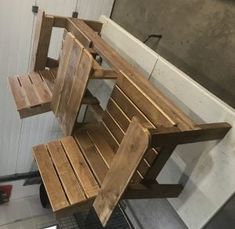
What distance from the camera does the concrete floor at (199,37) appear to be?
128 cm

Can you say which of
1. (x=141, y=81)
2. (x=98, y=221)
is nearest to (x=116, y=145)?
(x=141, y=81)

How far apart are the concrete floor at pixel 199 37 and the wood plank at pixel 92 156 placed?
1.94 feet

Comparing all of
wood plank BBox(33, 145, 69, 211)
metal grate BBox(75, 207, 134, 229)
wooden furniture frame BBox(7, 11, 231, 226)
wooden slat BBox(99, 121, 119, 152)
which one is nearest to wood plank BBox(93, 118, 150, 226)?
wooden furniture frame BBox(7, 11, 231, 226)

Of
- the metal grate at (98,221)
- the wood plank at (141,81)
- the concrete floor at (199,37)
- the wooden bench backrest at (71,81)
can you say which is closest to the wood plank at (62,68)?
the wooden bench backrest at (71,81)

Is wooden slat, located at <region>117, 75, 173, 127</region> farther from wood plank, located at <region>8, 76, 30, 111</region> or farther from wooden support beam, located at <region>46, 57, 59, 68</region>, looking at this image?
wooden support beam, located at <region>46, 57, 59, 68</region>

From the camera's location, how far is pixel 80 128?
54.4 inches

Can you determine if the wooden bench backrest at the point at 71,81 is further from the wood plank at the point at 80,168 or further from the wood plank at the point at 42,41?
the wood plank at the point at 42,41

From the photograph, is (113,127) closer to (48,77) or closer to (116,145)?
(116,145)

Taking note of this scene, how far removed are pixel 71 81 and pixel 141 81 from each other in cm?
31

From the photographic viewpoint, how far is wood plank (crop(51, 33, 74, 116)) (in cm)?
131

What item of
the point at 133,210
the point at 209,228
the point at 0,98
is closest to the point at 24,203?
the point at 0,98

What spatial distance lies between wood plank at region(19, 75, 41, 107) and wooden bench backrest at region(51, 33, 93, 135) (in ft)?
0.33

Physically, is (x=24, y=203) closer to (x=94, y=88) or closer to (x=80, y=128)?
(x=94, y=88)

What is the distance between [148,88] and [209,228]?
0.75 m
